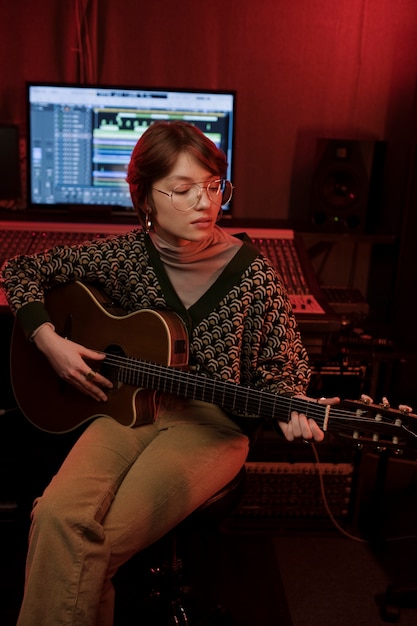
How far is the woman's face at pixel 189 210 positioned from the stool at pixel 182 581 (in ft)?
1.93

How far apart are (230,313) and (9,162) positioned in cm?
118

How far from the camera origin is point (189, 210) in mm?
1644

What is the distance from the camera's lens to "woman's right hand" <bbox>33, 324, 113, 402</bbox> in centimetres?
169

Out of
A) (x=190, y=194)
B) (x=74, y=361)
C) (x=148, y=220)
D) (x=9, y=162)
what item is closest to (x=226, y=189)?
(x=190, y=194)

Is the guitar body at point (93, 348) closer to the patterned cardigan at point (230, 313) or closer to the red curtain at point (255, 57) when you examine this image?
the patterned cardigan at point (230, 313)

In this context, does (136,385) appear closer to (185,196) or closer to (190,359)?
(190,359)

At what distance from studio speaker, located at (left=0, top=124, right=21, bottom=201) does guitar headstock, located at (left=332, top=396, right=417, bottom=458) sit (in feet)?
5.09

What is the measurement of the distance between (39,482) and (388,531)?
1.22 metres

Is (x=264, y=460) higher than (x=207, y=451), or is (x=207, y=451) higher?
(x=207, y=451)

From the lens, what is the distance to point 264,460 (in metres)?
2.32

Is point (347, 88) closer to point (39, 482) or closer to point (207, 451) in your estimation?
point (207, 451)

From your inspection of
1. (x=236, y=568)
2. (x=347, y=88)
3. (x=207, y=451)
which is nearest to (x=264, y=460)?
(x=236, y=568)

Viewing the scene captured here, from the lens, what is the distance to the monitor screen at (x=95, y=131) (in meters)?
2.37

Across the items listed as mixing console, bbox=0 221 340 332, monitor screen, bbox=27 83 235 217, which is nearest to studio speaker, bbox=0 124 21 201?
monitor screen, bbox=27 83 235 217
